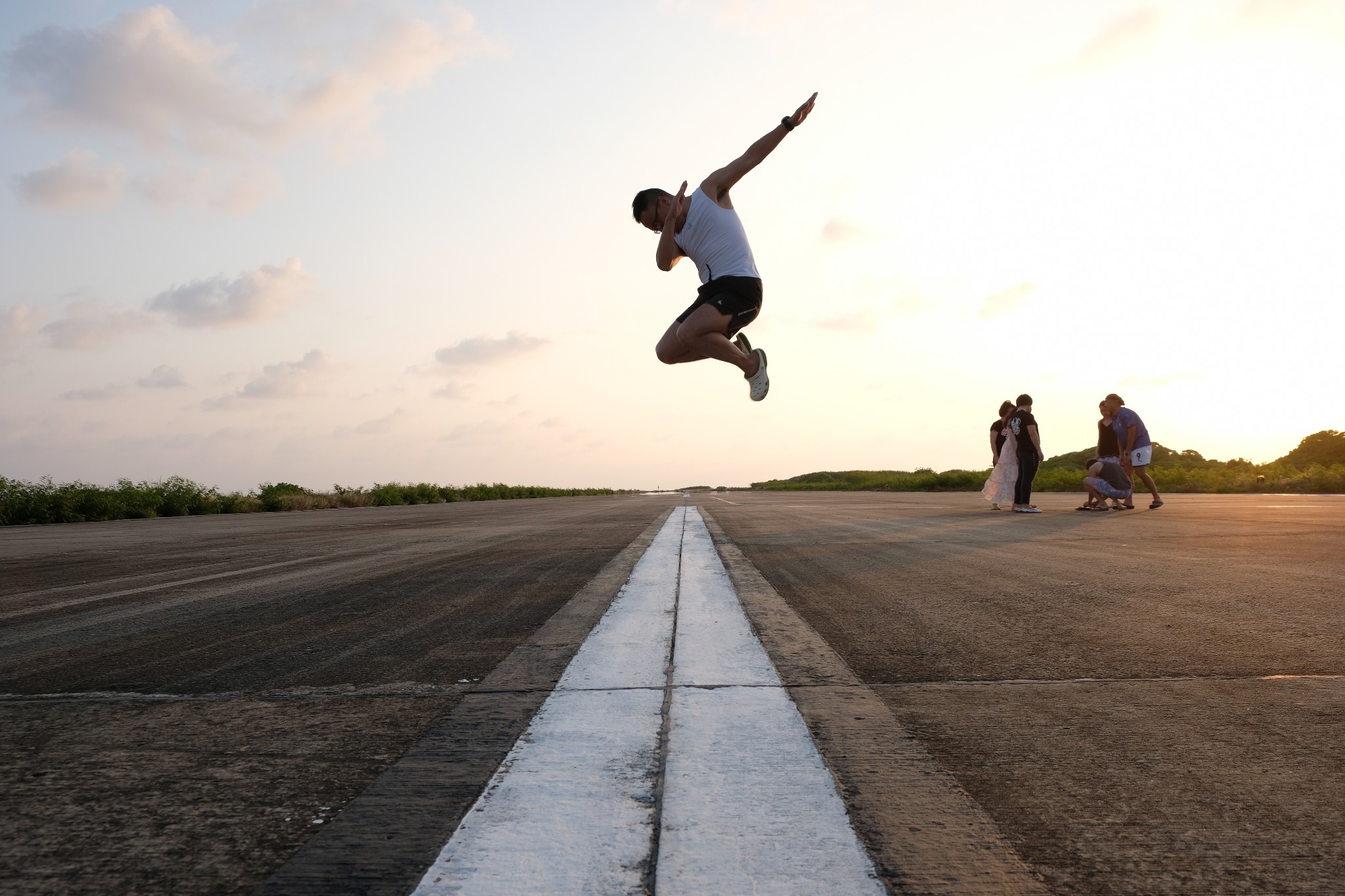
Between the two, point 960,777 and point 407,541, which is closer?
point 960,777

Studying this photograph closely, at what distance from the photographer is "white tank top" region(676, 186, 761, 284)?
5992 mm

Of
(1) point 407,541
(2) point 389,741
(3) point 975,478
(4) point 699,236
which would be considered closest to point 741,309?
(4) point 699,236

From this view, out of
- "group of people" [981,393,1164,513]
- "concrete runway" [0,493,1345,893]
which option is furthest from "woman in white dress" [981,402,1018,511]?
"concrete runway" [0,493,1345,893]

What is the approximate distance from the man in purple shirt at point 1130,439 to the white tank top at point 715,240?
Result: 9.72m

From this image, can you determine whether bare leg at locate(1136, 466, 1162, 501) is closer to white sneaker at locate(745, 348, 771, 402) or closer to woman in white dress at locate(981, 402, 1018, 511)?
woman in white dress at locate(981, 402, 1018, 511)

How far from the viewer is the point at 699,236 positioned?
603cm

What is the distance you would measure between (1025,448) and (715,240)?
29.1 ft

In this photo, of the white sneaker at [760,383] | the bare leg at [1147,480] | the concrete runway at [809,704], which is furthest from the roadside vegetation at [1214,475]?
the concrete runway at [809,704]

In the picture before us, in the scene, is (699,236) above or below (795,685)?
above

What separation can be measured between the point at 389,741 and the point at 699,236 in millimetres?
4849

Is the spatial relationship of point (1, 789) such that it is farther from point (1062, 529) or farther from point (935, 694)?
point (1062, 529)

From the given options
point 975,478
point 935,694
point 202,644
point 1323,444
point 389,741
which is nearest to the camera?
point 389,741

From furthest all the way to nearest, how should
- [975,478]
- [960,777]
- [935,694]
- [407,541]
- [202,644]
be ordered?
[975,478] < [407,541] < [202,644] < [935,694] < [960,777]

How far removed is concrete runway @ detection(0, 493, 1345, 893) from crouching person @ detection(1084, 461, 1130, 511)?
27.5ft
